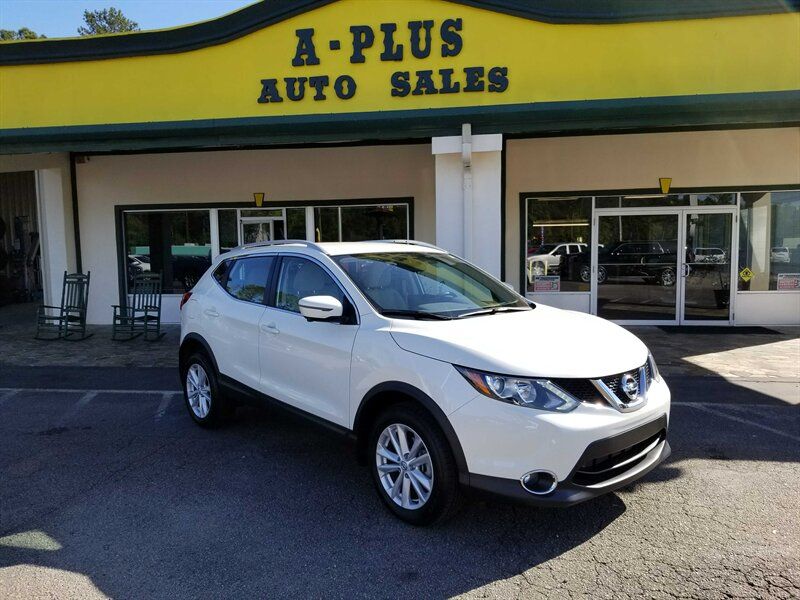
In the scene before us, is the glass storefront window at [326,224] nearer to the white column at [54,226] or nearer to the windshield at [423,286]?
the white column at [54,226]

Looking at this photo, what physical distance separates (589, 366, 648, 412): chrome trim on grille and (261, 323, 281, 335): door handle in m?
2.34

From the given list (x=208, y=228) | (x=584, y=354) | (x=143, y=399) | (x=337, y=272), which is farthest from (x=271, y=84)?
(x=584, y=354)

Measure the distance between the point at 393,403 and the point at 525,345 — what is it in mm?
872

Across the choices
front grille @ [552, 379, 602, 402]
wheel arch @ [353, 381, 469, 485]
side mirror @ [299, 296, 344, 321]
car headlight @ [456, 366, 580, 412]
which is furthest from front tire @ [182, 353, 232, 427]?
front grille @ [552, 379, 602, 402]

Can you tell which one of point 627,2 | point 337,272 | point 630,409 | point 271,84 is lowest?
point 630,409

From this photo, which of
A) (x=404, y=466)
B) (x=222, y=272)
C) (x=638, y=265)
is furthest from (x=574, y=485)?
(x=638, y=265)

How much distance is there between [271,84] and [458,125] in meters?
2.85

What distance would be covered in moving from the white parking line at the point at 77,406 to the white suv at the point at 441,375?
2.17 m

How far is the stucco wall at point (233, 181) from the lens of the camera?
37.7 feet

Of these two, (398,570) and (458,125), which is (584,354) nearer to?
(398,570)

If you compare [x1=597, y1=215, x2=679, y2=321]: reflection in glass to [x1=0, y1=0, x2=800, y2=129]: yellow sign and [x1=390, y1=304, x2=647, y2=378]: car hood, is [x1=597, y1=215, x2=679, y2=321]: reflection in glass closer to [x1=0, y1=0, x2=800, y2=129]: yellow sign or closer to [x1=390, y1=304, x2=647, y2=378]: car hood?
[x1=0, y1=0, x2=800, y2=129]: yellow sign

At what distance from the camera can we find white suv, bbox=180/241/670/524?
3.14 m

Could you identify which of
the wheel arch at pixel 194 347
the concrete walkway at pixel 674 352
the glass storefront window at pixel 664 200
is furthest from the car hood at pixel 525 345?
the glass storefront window at pixel 664 200

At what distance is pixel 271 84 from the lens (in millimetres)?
8930
